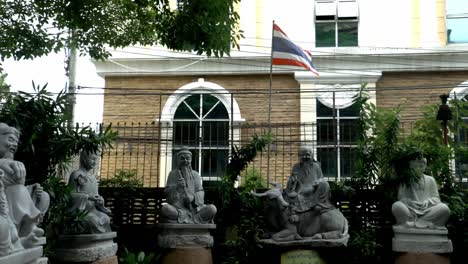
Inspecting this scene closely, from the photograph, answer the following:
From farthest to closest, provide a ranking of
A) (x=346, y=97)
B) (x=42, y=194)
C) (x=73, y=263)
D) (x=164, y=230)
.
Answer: (x=346, y=97) < (x=164, y=230) < (x=73, y=263) < (x=42, y=194)

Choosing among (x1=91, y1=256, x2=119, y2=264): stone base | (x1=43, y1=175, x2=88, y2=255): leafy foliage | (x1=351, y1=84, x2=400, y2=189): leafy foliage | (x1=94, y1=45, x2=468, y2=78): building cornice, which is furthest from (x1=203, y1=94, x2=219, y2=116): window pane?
(x1=43, y1=175, x2=88, y2=255): leafy foliage

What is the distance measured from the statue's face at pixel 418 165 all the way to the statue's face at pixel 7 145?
5.02m

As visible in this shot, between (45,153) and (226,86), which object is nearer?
(45,153)

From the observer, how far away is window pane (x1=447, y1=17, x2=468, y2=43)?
45.6ft

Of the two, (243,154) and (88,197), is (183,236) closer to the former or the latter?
(88,197)

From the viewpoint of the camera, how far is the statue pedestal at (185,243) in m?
6.17

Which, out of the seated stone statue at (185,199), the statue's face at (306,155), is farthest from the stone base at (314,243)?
the statue's face at (306,155)

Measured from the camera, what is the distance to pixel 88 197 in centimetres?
577

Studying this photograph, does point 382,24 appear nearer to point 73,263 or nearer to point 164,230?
point 164,230

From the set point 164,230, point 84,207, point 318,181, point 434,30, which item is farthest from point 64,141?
point 434,30

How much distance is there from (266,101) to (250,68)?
1.09 metres

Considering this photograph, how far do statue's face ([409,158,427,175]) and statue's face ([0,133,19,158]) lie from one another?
5020 mm

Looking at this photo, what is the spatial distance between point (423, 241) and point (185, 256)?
3085 millimetres

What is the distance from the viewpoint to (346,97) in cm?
1337
